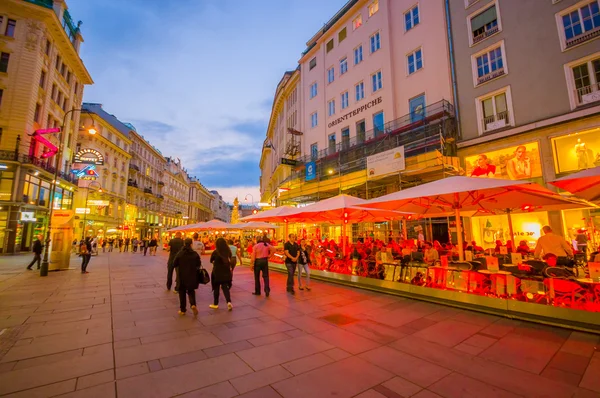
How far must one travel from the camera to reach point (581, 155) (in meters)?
13.1

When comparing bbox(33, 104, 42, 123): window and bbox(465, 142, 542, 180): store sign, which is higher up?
bbox(33, 104, 42, 123): window

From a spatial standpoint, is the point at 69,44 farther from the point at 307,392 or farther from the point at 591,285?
the point at 591,285

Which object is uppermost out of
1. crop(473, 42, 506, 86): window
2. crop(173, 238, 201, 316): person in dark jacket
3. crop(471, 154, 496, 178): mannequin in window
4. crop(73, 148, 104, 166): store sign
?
crop(473, 42, 506, 86): window

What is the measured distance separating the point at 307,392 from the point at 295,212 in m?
10.5

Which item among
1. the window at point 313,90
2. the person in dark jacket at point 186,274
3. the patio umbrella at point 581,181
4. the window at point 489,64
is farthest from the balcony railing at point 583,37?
the window at point 313,90

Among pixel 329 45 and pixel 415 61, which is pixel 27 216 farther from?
pixel 415 61

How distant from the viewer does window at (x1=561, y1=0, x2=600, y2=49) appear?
13.3 metres

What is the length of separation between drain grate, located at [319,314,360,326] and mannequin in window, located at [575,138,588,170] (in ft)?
46.9

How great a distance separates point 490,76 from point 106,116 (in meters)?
52.0

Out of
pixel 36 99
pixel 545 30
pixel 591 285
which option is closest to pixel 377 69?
pixel 545 30

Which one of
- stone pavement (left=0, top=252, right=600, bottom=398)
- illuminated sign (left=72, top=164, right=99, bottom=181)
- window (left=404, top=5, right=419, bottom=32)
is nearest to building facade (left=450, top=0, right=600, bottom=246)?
window (left=404, top=5, right=419, bottom=32)

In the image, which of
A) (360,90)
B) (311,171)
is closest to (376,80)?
(360,90)

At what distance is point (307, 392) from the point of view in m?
3.18

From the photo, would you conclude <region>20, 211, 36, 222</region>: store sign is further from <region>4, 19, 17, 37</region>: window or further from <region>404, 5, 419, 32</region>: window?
<region>404, 5, 419, 32</region>: window
